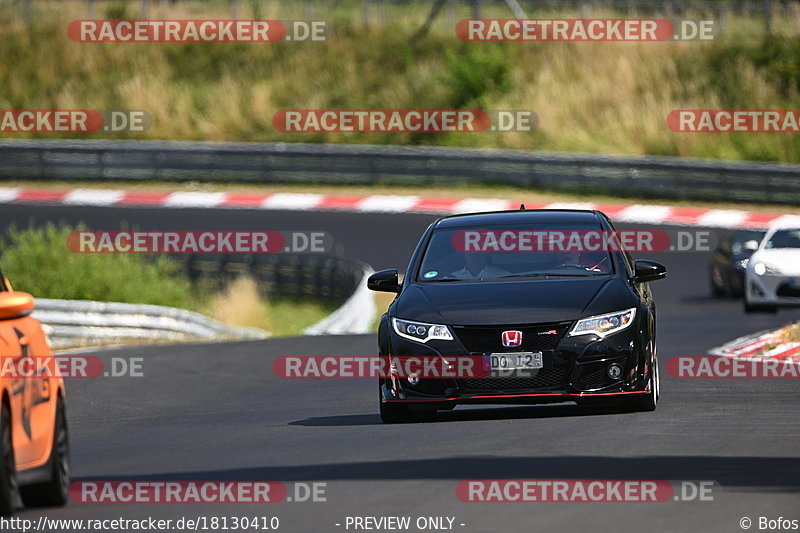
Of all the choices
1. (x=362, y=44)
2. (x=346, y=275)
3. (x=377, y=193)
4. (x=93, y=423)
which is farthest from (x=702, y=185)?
(x=93, y=423)

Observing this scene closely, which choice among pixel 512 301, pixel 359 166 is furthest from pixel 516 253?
pixel 359 166

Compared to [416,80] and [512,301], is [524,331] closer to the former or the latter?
[512,301]

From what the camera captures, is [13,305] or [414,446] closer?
[13,305]

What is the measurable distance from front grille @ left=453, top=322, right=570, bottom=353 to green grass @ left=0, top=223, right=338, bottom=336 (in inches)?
566

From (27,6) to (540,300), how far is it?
42.0 metres

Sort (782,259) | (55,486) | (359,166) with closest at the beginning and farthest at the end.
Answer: (55,486), (782,259), (359,166)

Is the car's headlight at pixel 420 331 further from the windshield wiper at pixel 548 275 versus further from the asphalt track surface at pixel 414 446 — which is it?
the windshield wiper at pixel 548 275

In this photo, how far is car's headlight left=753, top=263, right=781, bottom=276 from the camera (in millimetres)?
22516

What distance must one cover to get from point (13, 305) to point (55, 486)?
1238 mm

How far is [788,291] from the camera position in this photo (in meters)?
22.6

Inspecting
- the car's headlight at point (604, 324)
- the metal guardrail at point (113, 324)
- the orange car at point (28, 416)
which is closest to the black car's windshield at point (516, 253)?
the car's headlight at point (604, 324)

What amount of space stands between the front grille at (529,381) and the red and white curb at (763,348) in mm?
6702

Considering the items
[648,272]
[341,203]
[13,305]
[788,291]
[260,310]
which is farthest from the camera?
[341,203]

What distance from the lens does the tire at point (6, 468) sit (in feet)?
25.6
